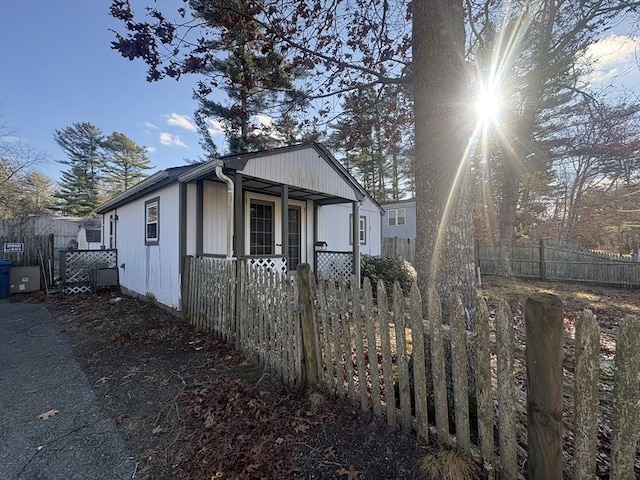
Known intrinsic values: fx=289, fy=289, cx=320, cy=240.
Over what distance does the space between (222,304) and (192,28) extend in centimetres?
398

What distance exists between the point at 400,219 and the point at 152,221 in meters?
17.5

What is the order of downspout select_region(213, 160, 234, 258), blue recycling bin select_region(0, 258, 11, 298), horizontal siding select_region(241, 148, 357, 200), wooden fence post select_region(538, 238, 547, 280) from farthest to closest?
wooden fence post select_region(538, 238, 547, 280)
blue recycling bin select_region(0, 258, 11, 298)
horizontal siding select_region(241, 148, 357, 200)
downspout select_region(213, 160, 234, 258)

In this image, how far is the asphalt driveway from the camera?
2182 mm

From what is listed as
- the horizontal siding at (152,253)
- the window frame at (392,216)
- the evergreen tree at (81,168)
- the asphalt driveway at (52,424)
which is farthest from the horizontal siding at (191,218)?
the evergreen tree at (81,168)

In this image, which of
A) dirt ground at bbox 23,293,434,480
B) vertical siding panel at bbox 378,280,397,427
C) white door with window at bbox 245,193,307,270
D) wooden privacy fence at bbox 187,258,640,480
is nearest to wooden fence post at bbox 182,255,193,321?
dirt ground at bbox 23,293,434,480

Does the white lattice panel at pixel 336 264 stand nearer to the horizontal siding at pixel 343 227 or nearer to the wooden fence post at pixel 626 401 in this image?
the horizontal siding at pixel 343 227

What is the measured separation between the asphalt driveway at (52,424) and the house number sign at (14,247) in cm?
767

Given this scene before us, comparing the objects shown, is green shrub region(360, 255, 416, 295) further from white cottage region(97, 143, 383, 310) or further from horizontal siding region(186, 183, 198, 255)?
horizontal siding region(186, 183, 198, 255)

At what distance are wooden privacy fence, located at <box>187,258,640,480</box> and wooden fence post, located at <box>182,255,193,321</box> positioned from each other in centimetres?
252

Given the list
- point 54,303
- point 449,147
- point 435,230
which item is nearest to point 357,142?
point 449,147

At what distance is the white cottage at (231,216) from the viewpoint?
5895 mm

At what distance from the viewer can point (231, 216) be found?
5.38 m

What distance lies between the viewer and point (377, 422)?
237 centimetres

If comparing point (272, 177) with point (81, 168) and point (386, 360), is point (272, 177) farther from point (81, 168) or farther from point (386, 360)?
point (81, 168)
